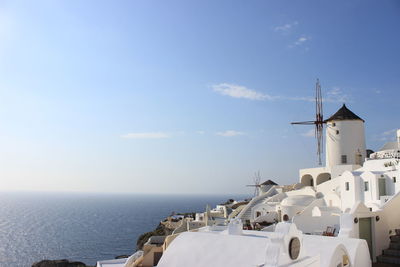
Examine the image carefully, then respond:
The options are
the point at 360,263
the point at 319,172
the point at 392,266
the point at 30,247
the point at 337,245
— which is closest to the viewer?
the point at 337,245

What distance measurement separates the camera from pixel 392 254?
14.0 m

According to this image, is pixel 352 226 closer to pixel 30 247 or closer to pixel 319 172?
pixel 319 172

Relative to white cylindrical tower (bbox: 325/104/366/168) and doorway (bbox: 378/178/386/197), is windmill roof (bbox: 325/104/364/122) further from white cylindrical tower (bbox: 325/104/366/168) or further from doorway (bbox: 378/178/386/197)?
doorway (bbox: 378/178/386/197)

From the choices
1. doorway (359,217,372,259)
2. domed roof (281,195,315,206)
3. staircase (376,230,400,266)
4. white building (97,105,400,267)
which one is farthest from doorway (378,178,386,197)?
doorway (359,217,372,259)

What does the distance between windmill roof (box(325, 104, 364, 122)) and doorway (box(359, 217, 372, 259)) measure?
73.6ft

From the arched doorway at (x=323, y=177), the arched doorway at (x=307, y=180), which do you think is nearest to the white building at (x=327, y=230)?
the arched doorway at (x=323, y=177)

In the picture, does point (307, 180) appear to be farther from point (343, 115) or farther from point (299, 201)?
point (299, 201)

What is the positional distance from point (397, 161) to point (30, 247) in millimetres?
55561

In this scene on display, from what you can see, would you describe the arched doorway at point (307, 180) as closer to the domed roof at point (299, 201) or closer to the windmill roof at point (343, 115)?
the windmill roof at point (343, 115)

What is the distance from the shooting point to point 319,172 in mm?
35281

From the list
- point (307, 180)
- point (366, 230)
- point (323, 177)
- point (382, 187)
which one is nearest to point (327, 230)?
point (366, 230)

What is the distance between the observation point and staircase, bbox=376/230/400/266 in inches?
534

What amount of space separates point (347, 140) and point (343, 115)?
233 cm

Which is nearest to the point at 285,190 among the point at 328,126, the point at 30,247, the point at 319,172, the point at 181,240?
the point at 319,172
